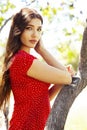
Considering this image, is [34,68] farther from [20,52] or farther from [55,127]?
[55,127]

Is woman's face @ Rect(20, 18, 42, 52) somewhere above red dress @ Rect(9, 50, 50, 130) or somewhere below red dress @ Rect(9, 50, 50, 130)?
above

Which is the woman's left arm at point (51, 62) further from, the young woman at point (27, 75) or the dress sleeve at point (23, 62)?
the dress sleeve at point (23, 62)

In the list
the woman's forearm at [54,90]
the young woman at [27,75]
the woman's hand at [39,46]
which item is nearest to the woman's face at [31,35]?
the young woman at [27,75]

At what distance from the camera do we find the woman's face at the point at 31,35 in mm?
3410

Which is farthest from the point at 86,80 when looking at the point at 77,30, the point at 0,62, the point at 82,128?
the point at 82,128

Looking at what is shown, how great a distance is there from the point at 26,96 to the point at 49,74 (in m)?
0.27

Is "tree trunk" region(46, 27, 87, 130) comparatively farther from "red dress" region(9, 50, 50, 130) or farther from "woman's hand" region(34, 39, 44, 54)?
"woman's hand" region(34, 39, 44, 54)

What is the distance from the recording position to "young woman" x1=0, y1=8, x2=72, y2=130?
3.33 meters

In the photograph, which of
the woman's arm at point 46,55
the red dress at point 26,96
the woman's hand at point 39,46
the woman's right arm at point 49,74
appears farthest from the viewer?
the woman's hand at point 39,46

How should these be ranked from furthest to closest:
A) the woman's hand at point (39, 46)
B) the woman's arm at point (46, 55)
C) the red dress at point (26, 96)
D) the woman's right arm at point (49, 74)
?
the woman's hand at point (39, 46), the woman's arm at point (46, 55), the red dress at point (26, 96), the woman's right arm at point (49, 74)

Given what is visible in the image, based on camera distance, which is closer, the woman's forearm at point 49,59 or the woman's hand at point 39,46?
the woman's forearm at point 49,59

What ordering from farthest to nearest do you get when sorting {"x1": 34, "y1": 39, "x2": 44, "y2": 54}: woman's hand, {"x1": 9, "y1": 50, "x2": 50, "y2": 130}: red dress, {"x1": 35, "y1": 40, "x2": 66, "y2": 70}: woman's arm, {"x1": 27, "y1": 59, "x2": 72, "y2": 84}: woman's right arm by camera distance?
{"x1": 34, "y1": 39, "x2": 44, "y2": 54}: woman's hand
{"x1": 35, "y1": 40, "x2": 66, "y2": 70}: woman's arm
{"x1": 9, "y1": 50, "x2": 50, "y2": 130}: red dress
{"x1": 27, "y1": 59, "x2": 72, "y2": 84}: woman's right arm

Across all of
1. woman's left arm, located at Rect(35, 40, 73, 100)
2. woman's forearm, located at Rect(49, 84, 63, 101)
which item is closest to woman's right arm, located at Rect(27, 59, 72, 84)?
woman's left arm, located at Rect(35, 40, 73, 100)

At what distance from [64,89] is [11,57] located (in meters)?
0.47
